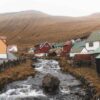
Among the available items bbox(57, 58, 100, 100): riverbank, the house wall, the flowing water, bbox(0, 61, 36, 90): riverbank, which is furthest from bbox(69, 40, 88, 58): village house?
the flowing water

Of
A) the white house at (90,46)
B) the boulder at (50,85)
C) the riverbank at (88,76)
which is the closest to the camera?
the riverbank at (88,76)

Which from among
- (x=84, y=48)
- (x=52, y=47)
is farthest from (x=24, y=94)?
(x=52, y=47)

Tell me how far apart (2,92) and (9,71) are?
576 inches

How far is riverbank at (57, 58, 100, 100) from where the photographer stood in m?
52.1

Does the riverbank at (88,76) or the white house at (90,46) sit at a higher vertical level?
the white house at (90,46)

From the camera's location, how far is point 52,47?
135500mm

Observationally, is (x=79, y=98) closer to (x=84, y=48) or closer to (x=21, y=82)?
(x=21, y=82)

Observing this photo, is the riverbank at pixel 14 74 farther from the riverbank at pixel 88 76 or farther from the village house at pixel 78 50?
the village house at pixel 78 50

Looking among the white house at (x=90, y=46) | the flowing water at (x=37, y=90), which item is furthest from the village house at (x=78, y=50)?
the flowing water at (x=37, y=90)

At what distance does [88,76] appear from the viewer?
63875mm

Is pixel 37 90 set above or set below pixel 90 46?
below

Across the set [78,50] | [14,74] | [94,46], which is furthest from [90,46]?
[14,74]

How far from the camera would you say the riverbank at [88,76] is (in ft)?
171

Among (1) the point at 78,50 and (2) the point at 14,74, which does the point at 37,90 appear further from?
(1) the point at 78,50
